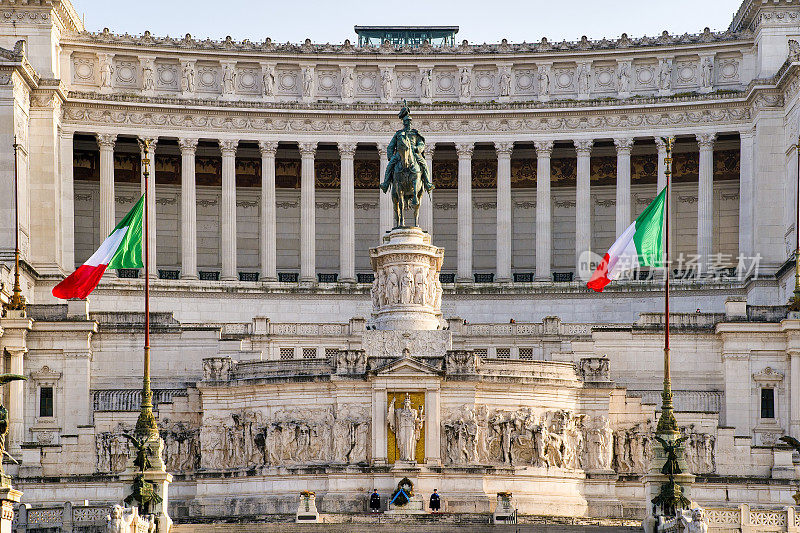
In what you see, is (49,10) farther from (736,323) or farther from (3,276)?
(736,323)

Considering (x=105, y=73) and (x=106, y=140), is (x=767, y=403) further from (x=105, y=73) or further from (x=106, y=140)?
(x=105, y=73)

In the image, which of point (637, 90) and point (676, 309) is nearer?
point (676, 309)

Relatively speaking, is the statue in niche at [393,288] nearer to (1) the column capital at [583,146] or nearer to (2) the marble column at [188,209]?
(2) the marble column at [188,209]

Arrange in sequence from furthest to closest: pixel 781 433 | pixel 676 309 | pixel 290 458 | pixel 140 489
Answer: pixel 676 309
pixel 781 433
pixel 290 458
pixel 140 489

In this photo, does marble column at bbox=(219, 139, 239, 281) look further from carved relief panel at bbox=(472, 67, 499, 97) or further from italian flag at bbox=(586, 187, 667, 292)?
italian flag at bbox=(586, 187, 667, 292)

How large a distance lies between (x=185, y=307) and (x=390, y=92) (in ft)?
59.7

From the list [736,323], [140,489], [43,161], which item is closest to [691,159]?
[736,323]

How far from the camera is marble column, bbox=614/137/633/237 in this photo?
106 meters

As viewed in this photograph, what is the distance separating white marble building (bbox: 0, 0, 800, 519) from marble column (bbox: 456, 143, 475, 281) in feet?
0.46

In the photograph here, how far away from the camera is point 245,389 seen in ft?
247

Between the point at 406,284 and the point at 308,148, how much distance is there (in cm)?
3112

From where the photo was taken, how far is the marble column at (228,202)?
346 feet

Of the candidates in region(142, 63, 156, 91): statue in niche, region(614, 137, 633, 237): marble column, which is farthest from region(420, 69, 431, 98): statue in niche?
region(142, 63, 156, 91): statue in niche

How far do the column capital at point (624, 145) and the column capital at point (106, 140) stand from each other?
93.4 feet
